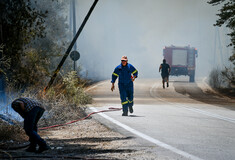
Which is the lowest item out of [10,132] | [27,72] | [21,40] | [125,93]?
[10,132]

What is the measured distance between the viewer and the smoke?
3607 inches

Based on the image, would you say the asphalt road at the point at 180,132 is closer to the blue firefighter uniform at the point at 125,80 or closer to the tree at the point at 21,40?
the blue firefighter uniform at the point at 125,80

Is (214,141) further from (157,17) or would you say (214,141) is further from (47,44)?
(157,17)

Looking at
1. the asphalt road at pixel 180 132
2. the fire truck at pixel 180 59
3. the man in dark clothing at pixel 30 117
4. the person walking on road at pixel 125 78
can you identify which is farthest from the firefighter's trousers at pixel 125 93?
the fire truck at pixel 180 59

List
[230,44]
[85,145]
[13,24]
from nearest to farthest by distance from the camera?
[85,145] < [13,24] < [230,44]

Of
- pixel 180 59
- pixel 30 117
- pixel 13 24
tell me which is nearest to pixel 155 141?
pixel 30 117

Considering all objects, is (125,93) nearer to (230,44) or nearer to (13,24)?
(13,24)

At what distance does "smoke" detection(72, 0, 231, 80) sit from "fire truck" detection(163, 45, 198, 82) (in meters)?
42.5

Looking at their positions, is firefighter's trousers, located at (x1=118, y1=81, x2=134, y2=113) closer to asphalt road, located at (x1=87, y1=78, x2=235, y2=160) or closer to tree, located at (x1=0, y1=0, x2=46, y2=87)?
asphalt road, located at (x1=87, y1=78, x2=235, y2=160)

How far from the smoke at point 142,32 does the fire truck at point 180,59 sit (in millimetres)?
42501

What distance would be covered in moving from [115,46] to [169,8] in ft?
78.1

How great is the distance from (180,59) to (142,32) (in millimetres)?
69730

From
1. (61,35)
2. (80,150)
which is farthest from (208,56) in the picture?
(80,150)

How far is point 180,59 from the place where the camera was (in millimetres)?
40781
